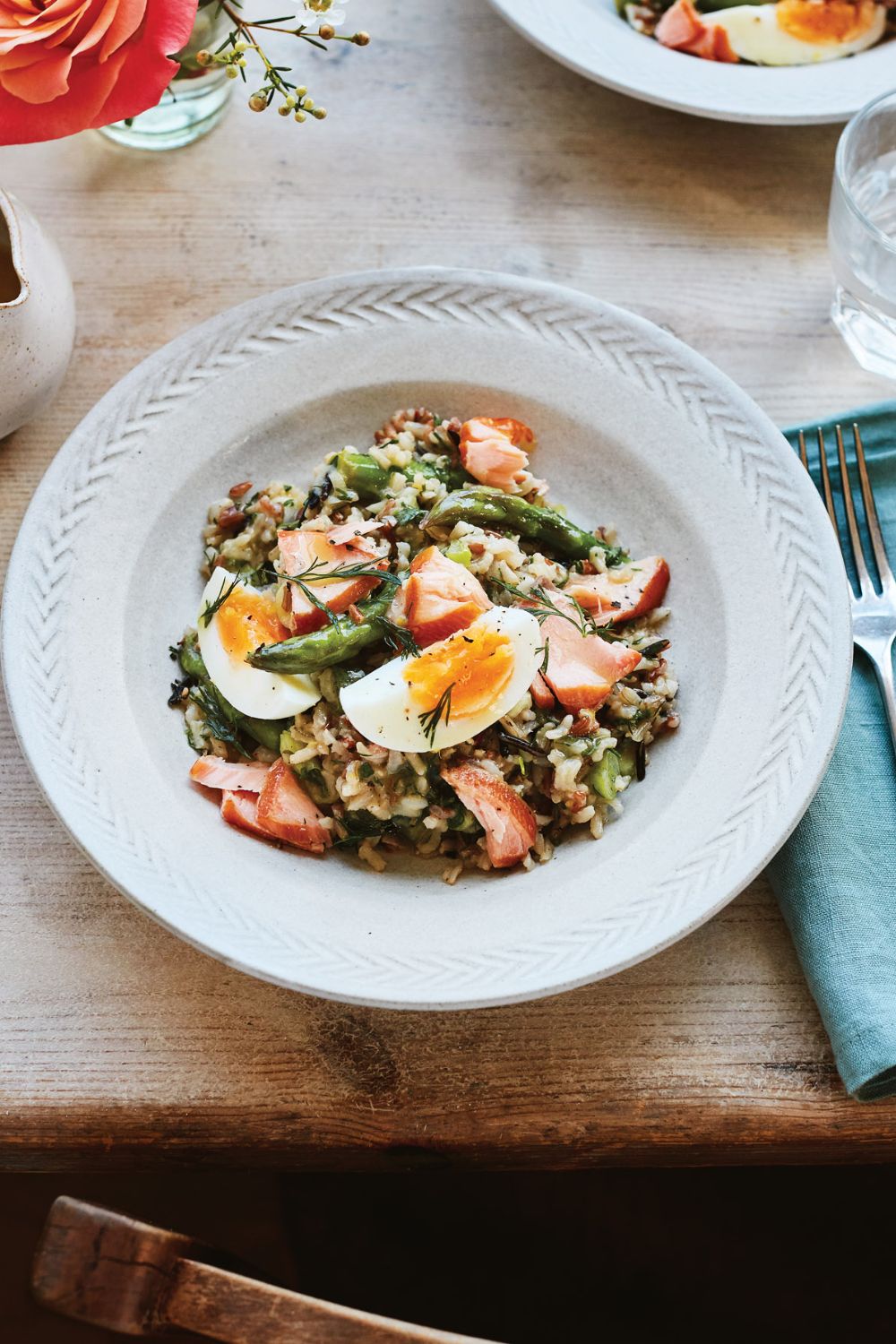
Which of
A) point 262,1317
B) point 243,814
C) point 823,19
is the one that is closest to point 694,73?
point 823,19

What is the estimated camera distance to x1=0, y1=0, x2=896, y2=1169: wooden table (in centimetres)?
143

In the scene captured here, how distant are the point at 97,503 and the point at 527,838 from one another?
0.78 metres

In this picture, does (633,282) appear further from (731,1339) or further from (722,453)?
(731,1339)

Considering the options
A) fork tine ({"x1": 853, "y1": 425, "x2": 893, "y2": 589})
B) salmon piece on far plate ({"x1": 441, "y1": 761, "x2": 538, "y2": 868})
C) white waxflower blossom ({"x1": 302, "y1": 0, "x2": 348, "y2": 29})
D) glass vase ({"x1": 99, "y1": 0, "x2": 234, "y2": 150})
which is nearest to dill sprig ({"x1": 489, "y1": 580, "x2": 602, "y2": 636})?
salmon piece on far plate ({"x1": 441, "y1": 761, "x2": 538, "y2": 868})

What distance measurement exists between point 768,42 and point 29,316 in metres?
1.46

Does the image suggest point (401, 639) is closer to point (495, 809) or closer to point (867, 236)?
point (495, 809)

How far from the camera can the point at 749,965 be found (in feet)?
4.92

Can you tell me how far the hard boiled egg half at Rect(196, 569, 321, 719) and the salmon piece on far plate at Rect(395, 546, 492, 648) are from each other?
17 centimetres

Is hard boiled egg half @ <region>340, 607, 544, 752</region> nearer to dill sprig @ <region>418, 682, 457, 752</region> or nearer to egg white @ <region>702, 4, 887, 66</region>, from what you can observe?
dill sprig @ <region>418, 682, 457, 752</region>

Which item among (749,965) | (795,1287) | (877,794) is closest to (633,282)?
(877,794)

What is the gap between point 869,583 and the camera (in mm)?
1700

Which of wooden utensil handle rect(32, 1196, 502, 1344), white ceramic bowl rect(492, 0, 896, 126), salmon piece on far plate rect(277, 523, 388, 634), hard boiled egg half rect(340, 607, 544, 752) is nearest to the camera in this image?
wooden utensil handle rect(32, 1196, 502, 1344)

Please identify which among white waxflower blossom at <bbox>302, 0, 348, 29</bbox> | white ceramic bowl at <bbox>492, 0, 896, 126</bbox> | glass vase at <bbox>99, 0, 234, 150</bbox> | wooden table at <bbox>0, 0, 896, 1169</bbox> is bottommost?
wooden table at <bbox>0, 0, 896, 1169</bbox>

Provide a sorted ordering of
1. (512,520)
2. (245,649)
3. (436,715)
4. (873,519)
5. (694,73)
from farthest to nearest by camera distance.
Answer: (694,73) → (873,519) → (512,520) → (245,649) → (436,715)
